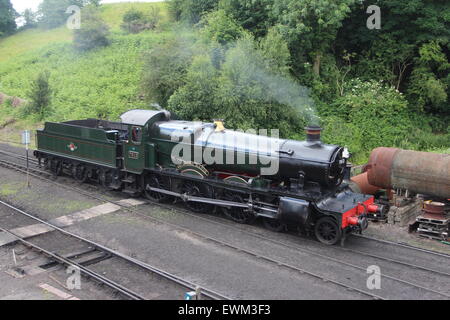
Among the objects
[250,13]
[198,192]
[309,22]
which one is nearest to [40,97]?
[250,13]

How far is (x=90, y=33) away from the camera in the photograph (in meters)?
37.0

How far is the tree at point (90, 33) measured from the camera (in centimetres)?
3691

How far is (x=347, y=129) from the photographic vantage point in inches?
803

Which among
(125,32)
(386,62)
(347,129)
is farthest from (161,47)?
(125,32)

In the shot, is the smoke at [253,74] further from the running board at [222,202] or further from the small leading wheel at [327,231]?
the small leading wheel at [327,231]

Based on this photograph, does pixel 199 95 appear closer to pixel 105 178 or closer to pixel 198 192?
pixel 105 178

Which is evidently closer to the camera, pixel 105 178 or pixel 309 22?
pixel 105 178

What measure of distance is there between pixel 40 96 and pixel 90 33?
11.0 meters

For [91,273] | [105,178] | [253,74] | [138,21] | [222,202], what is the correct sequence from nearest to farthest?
[91,273] → [222,202] → [105,178] → [253,74] → [138,21]

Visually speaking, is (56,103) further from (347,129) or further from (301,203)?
(301,203)

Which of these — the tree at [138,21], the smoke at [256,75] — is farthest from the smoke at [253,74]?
the tree at [138,21]

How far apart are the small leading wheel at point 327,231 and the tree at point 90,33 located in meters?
32.0

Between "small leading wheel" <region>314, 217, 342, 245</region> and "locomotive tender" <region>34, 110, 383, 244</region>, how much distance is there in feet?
0.08

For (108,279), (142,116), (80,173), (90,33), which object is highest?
(90,33)
